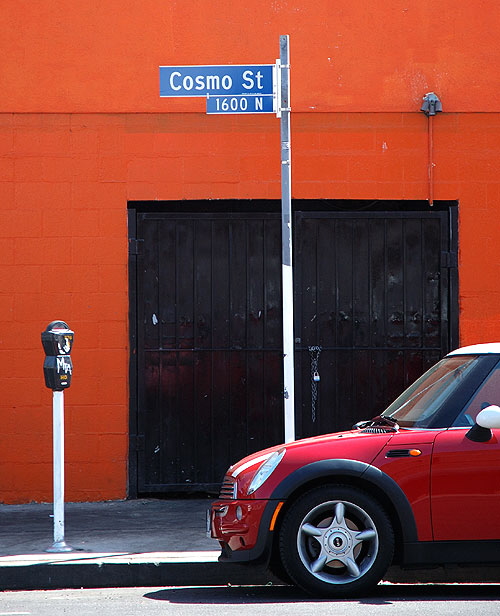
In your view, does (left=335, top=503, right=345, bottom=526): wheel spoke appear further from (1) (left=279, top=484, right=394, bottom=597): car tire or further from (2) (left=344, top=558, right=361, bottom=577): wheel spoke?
(2) (left=344, top=558, right=361, bottom=577): wheel spoke

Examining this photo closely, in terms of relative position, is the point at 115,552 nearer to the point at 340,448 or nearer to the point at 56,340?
the point at 56,340

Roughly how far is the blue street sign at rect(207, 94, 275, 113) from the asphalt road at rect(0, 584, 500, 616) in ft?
10.9

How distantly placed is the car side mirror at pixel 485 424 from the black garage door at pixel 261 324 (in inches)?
152

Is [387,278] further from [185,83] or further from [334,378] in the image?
[185,83]

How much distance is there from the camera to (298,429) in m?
10.4

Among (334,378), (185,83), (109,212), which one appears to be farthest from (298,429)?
(185,83)

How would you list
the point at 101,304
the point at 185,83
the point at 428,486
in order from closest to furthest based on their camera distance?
1. the point at 428,486
2. the point at 185,83
3. the point at 101,304

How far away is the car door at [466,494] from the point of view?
21.0ft

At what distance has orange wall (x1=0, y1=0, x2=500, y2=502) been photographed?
1028 cm

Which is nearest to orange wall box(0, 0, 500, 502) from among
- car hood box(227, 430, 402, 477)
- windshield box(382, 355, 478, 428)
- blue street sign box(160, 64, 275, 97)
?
blue street sign box(160, 64, 275, 97)

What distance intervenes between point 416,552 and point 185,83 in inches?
149

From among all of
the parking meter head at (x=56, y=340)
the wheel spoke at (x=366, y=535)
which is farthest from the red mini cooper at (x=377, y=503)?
the parking meter head at (x=56, y=340)

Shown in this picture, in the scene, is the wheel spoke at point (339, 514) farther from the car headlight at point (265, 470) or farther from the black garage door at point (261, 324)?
the black garage door at point (261, 324)

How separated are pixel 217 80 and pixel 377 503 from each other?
3388 mm
